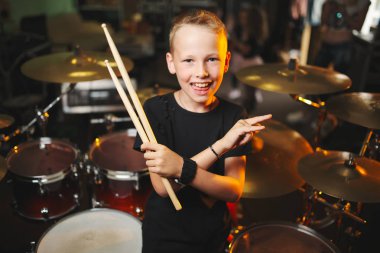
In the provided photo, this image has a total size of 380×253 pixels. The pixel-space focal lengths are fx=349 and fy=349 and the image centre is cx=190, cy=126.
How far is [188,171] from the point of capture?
924mm

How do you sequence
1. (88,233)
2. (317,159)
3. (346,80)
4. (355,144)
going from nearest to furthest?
(88,233) → (317,159) → (346,80) → (355,144)

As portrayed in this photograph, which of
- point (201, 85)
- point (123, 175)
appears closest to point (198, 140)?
point (201, 85)

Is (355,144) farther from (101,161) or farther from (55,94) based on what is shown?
(55,94)

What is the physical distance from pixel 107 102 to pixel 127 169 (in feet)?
6.01

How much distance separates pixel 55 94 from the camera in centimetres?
364

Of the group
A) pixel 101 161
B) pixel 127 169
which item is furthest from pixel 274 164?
pixel 101 161

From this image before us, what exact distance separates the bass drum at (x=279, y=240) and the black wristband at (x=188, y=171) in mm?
367

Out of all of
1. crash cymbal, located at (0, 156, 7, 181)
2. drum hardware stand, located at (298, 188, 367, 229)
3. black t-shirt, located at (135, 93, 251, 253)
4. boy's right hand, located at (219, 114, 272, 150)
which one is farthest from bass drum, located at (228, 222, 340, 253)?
crash cymbal, located at (0, 156, 7, 181)

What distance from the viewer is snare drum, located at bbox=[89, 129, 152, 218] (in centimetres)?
171

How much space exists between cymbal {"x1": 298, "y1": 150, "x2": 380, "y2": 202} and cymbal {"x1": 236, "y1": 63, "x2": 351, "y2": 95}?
33cm

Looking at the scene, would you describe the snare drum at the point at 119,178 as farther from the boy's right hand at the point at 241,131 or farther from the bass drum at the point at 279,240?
the boy's right hand at the point at 241,131

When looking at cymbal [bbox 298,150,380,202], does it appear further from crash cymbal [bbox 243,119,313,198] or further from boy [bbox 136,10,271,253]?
boy [bbox 136,10,271,253]

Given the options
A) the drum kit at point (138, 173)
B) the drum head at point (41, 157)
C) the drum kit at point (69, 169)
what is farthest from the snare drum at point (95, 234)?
the drum head at point (41, 157)

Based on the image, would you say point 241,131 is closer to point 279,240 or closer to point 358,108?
point 279,240
